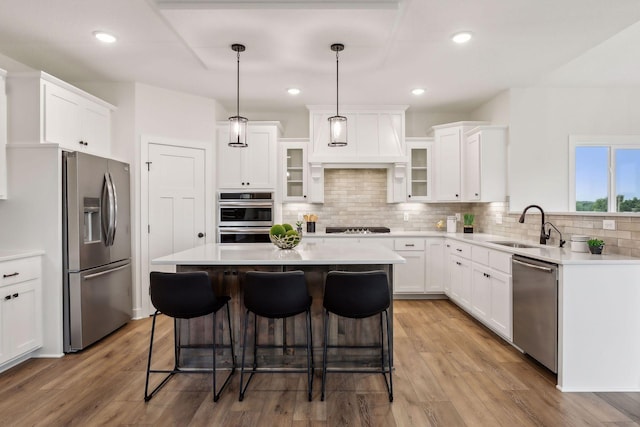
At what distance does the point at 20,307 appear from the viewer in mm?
2926

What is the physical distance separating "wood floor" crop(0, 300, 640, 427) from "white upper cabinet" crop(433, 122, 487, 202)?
2.50 m

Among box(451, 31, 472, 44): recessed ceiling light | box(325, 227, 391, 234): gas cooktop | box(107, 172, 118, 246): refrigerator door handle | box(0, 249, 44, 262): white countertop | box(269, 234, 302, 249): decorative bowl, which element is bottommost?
box(0, 249, 44, 262): white countertop

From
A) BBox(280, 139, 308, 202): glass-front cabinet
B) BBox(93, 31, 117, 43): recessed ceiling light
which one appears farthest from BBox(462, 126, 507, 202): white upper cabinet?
BBox(93, 31, 117, 43): recessed ceiling light

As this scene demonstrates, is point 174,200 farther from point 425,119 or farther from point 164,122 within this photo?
point 425,119

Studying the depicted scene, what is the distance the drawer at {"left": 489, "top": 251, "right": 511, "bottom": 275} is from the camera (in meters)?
3.24

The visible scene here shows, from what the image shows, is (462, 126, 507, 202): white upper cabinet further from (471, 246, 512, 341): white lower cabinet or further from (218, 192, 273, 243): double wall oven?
(218, 192, 273, 243): double wall oven

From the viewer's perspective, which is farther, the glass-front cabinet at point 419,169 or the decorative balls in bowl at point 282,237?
the glass-front cabinet at point 419,169

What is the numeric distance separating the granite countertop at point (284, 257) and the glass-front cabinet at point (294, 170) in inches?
83.3

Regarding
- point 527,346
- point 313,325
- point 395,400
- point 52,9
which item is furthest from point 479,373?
point 52,9

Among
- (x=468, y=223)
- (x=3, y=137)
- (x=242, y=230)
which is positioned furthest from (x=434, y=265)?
(x=3, y=137)

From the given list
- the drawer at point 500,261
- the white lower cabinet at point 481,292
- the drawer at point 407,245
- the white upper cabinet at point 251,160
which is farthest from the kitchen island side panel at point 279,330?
the white upper cabinet at point 251,160

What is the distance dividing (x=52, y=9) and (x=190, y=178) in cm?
227

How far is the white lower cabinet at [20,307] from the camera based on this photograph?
2777 mm

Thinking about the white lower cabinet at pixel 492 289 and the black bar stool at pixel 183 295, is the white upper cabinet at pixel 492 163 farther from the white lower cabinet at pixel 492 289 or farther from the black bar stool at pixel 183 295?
the black bar stool at pixel 183 295
